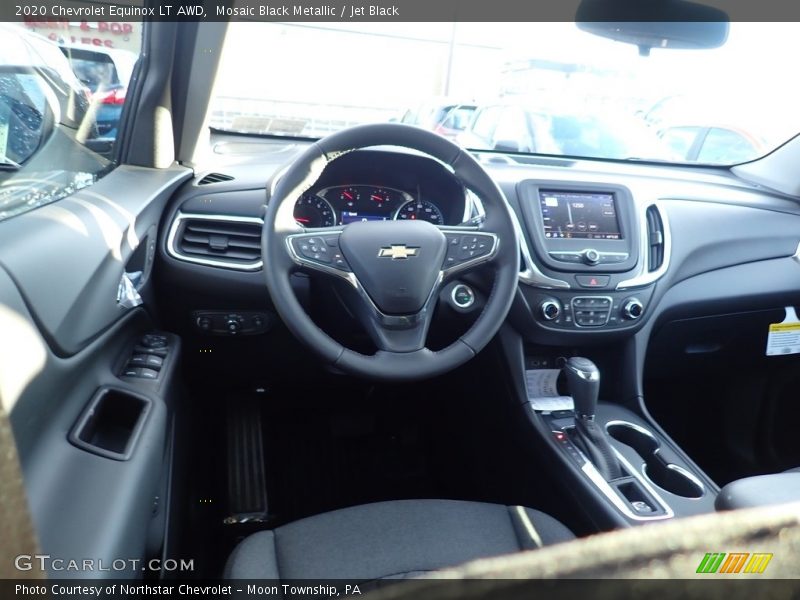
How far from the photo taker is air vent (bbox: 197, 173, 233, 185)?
87.5 inches

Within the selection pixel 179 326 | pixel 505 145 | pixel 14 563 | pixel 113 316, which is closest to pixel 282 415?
pixel 179 326

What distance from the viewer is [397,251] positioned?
1.75 m

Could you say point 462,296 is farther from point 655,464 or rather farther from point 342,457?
point 342,457

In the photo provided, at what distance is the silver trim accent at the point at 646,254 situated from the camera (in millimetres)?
2268

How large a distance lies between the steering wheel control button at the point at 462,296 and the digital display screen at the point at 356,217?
33 centimetres

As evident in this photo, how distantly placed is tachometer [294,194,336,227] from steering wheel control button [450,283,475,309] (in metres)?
0.45

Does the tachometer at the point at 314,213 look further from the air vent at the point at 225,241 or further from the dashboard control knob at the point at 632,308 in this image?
the dashboard control knob at the point at 632,308

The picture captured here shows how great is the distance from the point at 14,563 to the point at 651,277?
2.24 metres

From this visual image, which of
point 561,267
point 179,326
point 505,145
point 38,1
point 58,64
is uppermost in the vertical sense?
point 38,1

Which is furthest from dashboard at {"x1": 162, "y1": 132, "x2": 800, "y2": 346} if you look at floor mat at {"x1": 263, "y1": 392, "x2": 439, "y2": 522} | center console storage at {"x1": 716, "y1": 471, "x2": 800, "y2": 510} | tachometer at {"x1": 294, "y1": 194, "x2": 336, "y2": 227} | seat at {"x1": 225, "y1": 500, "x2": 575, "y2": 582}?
center console storage at {"x1": 716, "y1": 471, "x2": 800, "y2": 510}

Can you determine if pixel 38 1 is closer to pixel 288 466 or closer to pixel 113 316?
pixel 113 316

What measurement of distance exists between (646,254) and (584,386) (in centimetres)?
57

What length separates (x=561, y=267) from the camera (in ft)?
7.26

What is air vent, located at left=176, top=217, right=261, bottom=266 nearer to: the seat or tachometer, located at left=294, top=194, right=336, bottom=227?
tachometer, located at left=294, top=194, right=336, bottom=227
